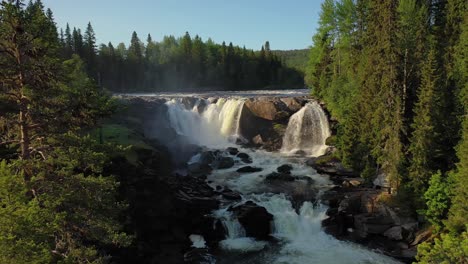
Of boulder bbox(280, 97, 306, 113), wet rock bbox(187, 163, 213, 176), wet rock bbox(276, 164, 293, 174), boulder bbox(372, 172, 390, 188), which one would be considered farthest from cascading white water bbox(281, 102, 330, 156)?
boulder bbox(372, 172, 390, 188)

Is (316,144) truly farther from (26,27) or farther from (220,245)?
(26,27)

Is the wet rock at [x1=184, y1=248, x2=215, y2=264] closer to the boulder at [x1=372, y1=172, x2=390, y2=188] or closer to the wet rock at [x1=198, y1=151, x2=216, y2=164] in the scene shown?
the boulder at [x1=372, y1=172, x2=390, y2=188]

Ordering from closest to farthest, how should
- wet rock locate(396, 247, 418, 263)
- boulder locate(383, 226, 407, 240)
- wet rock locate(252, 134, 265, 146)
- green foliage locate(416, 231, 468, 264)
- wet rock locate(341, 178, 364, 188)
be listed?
1. green foliage locate(416, 231, 468, 264)
2. wet rock locate(396, 247, 418, 263)
3. boulder locate(383, 226, 407, 240)
4. wet rock locate(341, 178, 364, 188)
5. wet rock locate(252, 134, 265, 146)

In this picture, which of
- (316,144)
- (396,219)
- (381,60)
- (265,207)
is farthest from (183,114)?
(396,219)

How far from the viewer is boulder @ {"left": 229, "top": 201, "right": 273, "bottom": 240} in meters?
26.8

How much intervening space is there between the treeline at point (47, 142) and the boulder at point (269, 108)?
116 ft

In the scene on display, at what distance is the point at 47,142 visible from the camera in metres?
12.3

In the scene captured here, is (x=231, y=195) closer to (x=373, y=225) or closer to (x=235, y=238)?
(x=235, y=238)

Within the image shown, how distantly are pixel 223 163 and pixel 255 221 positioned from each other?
13.3 m

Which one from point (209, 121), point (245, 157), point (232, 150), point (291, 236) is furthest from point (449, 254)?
point (209, 121)

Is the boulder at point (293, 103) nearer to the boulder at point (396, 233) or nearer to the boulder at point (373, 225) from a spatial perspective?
the boulder at point (373, 225)

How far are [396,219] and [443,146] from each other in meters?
5.91

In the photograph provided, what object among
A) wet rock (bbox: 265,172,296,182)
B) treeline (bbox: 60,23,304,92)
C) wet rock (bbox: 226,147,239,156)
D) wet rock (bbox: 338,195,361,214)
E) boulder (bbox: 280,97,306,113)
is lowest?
wet rock (bbox: 338,195,361,214)

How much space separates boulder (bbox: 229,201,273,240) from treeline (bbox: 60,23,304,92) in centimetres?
6862
